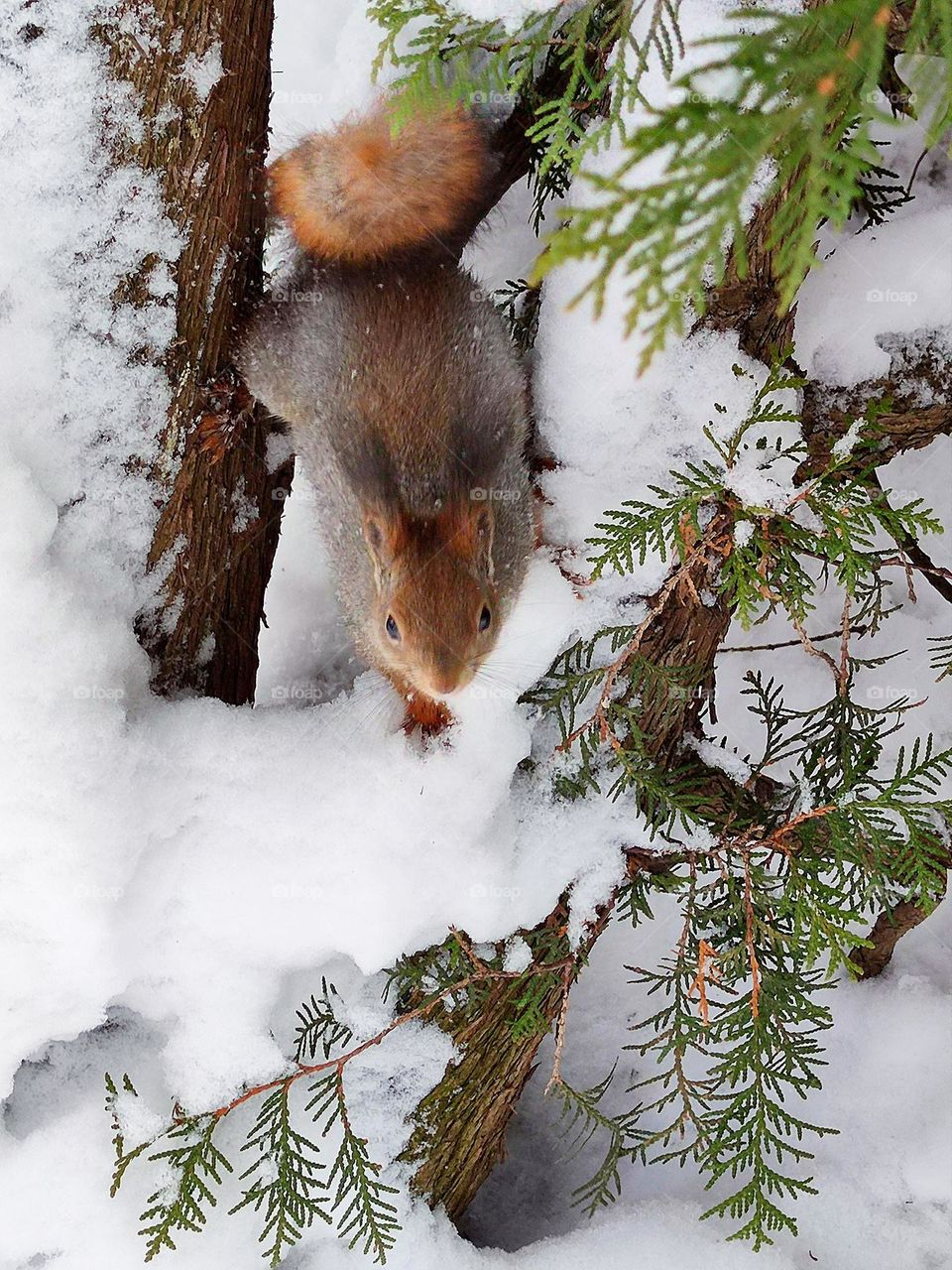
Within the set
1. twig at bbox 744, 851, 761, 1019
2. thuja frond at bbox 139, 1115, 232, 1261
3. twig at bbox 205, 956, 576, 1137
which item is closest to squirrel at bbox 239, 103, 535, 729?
twig at bbox 205, 956, 576, 1137

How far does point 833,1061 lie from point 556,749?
1412 mm

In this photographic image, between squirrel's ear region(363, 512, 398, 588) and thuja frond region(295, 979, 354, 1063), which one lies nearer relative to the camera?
squirrel's ear region(363, 512, 398, 588)

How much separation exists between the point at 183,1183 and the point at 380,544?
1.34m

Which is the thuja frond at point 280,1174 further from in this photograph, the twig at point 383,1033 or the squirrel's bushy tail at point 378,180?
the squirrel's bushy tail at point 378,180

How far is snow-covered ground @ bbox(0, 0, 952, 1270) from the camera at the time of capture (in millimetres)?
1915

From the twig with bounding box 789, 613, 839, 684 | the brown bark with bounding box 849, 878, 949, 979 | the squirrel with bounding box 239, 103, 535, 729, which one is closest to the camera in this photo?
the twig with bounding box 789, 613, 839, 684

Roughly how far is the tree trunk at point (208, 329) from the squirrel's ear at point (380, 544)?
0.35m

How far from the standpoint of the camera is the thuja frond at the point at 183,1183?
6.77ft

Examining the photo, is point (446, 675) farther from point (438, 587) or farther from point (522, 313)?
point (522, 313)

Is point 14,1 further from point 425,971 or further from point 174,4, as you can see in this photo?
point 425,971

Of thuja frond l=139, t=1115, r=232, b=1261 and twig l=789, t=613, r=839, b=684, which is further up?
twig l=789, t=613, r=839, b=684

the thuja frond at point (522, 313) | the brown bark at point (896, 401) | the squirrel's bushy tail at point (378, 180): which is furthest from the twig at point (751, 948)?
the squirrel's bushy tail at point (378, 180)

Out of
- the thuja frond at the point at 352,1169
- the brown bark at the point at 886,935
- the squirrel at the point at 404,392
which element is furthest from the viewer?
the brown bark at the point at 886,935

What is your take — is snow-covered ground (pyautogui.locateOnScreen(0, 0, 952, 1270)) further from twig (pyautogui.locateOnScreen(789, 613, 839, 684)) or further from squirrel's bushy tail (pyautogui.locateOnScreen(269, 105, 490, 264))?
twig (pyautogui.locateOnScreen(789, 613, 839, 684))
